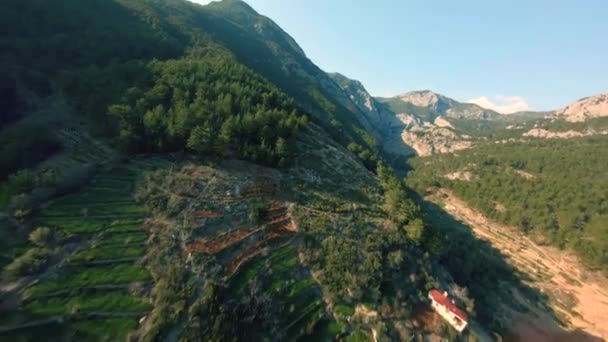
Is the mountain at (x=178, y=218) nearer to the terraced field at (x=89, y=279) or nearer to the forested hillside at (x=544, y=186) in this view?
the terraced field at (x=89, y=279)

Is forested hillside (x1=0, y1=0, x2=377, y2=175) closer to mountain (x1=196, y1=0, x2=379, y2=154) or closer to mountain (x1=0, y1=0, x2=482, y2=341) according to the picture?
mountain (x1=0, y1=0, x2=482, y2=341)

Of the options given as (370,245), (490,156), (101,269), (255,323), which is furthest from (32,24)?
(490,156)

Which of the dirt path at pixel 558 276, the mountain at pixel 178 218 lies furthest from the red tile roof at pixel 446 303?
the dirt path at pixel 558 276

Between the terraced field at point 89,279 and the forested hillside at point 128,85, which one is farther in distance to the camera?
the forested hillside at point 128,85

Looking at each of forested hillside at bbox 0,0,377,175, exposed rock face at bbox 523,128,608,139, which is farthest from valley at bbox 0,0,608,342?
exposed rock face at bbox 523,128,608,139

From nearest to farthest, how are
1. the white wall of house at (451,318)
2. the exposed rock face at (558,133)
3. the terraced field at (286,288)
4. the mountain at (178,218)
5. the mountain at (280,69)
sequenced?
the mountain at (178,218) → the terraced field at (286,288) → the white wall of house at (451,318) → the mountain at (280,69) → the exposed rock face at (558,133)

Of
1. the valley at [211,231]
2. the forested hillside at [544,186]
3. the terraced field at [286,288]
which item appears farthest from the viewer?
the forested hillside at [544,186]

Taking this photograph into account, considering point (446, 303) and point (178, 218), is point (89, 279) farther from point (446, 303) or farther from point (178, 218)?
point (446, 303)

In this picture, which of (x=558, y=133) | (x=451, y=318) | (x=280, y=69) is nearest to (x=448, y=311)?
(x=451, y=318)
